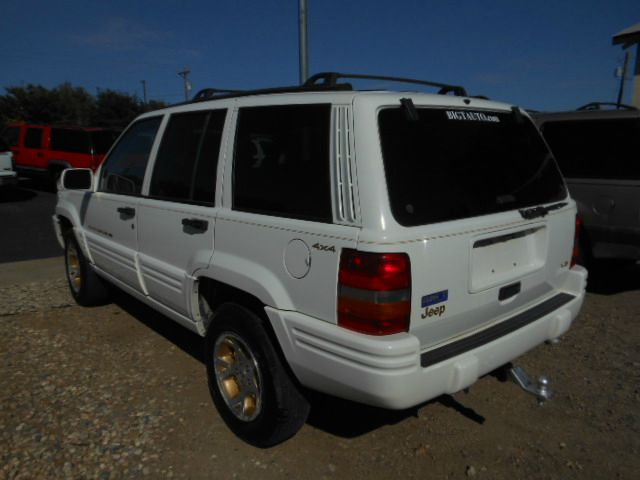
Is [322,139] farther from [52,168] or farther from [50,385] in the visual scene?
[52,168]

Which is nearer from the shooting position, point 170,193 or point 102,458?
point 102,458

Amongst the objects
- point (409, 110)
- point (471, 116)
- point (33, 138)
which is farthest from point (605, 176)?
point (33, 138)

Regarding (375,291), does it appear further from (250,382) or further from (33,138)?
(33,138)

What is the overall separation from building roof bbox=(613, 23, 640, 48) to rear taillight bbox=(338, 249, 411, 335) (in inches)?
598

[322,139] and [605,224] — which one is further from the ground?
[322,139]

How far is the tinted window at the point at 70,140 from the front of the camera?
537 inches

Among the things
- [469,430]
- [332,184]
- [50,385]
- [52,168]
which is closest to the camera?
[332,184]

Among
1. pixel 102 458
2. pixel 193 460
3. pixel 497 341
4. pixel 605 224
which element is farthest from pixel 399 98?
pixel 605 224

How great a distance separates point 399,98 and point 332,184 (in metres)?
0.50

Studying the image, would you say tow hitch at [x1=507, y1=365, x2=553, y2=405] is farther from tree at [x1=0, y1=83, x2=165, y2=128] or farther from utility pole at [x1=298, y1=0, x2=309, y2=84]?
tree at [x1=0, y1=83, x2=165, y2=128]

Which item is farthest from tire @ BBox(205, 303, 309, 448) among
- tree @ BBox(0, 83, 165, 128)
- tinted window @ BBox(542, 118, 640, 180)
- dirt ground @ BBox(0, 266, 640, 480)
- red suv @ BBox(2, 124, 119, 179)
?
tree @ BBox(0, 83, 165, 128)

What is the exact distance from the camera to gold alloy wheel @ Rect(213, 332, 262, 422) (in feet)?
8.30

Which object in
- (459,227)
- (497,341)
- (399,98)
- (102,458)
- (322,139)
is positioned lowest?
(102,458)

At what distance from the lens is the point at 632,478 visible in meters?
2.37
